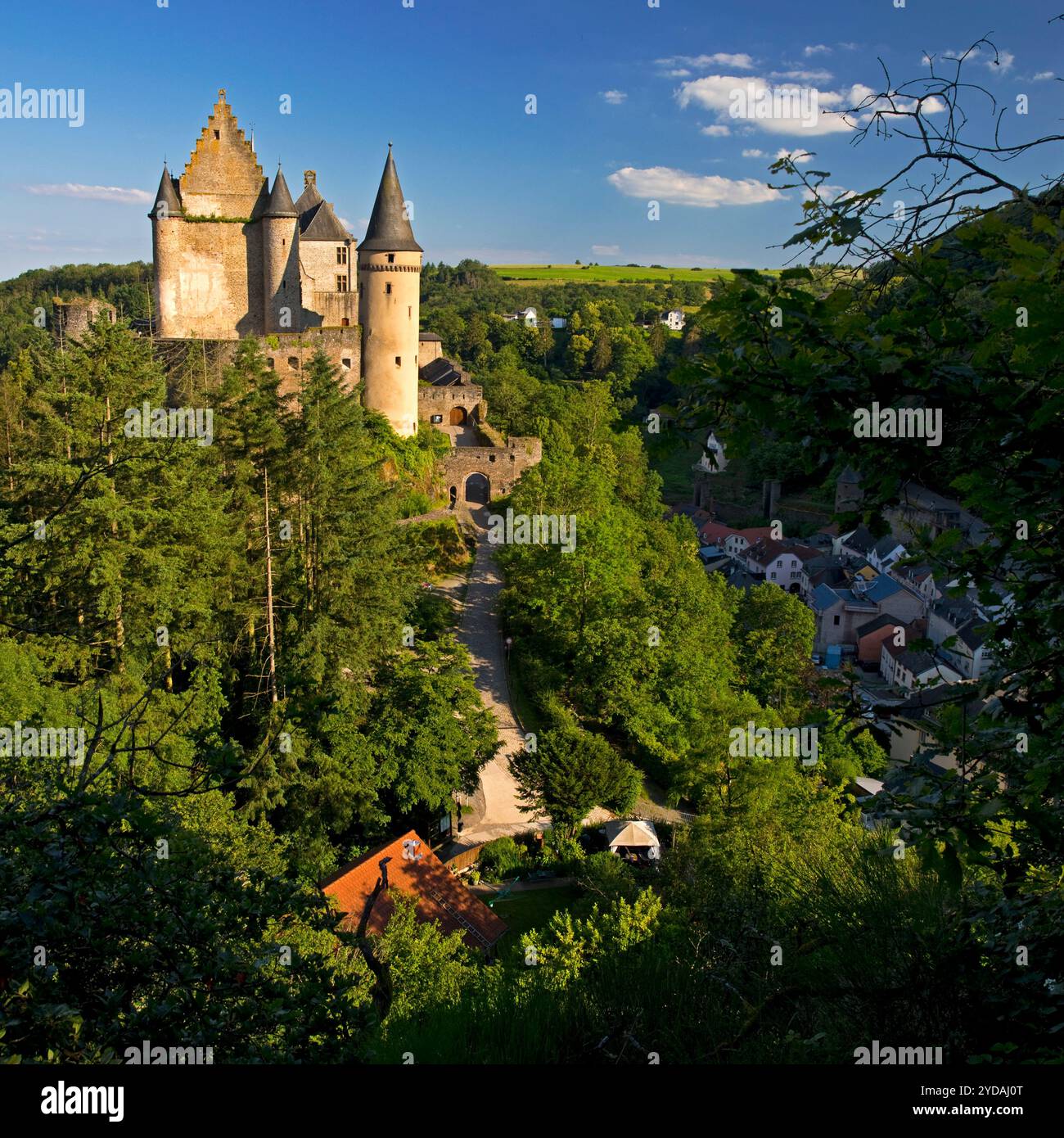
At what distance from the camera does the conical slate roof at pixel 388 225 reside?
106ft

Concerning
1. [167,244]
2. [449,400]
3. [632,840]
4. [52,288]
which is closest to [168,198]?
[167,244]

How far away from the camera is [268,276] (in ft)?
108

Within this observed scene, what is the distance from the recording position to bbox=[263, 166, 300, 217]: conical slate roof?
3228 cm

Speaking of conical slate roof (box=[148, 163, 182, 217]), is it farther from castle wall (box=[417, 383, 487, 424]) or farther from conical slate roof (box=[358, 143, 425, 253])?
castle wall (box=[417, 383, 487, 424])

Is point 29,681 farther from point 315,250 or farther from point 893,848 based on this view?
point 315,250

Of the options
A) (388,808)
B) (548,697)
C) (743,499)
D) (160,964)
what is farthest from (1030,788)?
(743,499)

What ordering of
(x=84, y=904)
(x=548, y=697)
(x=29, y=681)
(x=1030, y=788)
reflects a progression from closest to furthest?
(x=1030, y=788) → (x=84, y=904) → (x=29, y=681) → (x=548, y=697)

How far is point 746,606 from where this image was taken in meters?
40.4

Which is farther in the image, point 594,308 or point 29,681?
point 594,308

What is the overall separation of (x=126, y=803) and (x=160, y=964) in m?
0.83

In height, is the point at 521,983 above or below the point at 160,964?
below

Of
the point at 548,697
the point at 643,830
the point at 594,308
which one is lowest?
the point at 643,830

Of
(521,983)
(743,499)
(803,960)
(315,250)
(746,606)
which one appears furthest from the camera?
(743,499)

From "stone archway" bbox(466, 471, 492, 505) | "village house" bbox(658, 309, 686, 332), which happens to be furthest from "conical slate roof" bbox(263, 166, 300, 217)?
"village house" bbox(658, 309, 686, 332)
